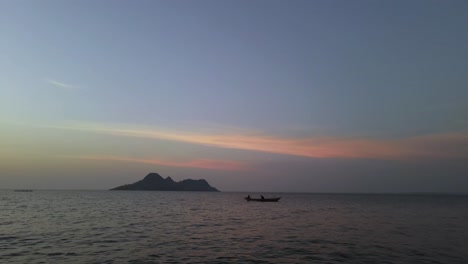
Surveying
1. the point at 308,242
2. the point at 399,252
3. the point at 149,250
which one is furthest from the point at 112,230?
the point at 399,252

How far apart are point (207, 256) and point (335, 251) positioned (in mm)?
11533

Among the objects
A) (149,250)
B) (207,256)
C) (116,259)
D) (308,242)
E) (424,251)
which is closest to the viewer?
(116,259)

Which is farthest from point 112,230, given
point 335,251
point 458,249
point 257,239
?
point 458,249

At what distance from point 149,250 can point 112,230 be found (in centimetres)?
1549

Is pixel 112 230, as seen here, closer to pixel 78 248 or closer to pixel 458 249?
pixel 78 248

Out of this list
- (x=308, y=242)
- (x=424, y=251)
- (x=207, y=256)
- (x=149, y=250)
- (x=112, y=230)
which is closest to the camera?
(x=207, y=256)

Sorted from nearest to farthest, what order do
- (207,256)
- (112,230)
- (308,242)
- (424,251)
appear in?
(207,256), (424,251), (308,242), (112,230)

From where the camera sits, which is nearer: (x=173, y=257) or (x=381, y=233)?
(x=173, y=257)

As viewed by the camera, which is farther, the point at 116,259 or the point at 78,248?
the point at 78,248

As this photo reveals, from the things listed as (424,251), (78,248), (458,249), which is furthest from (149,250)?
(458,249)

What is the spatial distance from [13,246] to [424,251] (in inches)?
1451

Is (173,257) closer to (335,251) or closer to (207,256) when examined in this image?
(207,256)

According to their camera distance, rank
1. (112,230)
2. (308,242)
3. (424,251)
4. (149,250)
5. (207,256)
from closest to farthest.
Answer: (207,256) → (149,250) → (424,251) → (308,242) → (112,230)

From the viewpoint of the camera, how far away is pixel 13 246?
101 feet
